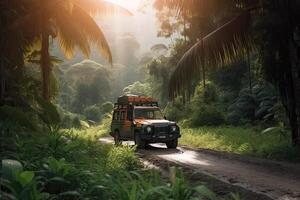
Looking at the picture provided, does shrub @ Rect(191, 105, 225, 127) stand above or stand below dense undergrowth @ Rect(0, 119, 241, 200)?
above

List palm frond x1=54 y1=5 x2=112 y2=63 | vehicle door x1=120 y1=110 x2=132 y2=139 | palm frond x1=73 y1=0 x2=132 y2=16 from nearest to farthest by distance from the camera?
vehicle door x1=120 y1=110 x2=132 y2=139 → palm frond x1=54 y1=5 x2=112 y2=63 → palm frond x1=73 y1=0 x2=132 y2=16

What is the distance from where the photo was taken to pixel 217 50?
1683 cm

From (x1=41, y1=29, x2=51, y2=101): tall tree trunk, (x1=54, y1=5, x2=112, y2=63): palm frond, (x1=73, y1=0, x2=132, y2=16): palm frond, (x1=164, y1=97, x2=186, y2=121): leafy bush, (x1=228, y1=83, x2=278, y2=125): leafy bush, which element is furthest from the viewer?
(x1=164, y1=97, x2=186, y2=121): leafy bush

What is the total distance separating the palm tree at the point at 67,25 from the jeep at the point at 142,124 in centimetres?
301

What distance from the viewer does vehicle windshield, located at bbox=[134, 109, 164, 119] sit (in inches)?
847

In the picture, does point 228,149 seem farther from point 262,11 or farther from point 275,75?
point 262,11

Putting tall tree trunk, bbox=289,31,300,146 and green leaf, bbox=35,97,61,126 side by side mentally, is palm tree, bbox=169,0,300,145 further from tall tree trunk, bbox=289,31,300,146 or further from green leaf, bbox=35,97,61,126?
green leaf, bbox=35,97,61,126

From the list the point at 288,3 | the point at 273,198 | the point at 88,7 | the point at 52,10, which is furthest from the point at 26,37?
the point at 273,198

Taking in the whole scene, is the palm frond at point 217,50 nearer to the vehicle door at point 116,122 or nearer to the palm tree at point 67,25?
the vehicle door at point 116,122

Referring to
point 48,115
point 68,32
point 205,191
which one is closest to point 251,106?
point 68,32

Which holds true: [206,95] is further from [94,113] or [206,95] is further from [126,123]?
[94,113]

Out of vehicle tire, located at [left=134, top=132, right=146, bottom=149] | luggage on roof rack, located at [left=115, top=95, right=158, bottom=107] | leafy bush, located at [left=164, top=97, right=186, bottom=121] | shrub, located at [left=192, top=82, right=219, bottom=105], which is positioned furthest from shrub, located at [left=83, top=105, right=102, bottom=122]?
vehicle tire, located at [left=134, top=132, right=146, bottom=149]

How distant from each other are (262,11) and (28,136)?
28.8 feet

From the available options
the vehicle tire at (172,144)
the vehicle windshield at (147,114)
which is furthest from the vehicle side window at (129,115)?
the vehicle tire at (172,144)
